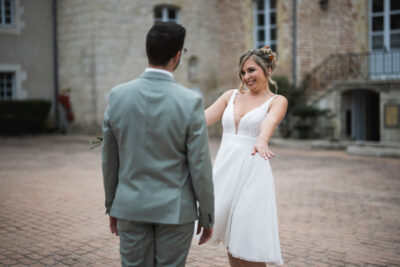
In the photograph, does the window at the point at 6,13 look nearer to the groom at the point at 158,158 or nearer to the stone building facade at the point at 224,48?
the stone building facade at the point at 224,48

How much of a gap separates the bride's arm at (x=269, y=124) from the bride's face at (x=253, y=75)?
0.55 feet

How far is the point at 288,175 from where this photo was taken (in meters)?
8.57

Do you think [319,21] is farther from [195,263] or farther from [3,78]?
[195,263]

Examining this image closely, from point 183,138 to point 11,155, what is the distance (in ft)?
32.0

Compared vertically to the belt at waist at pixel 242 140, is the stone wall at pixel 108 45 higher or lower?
higher

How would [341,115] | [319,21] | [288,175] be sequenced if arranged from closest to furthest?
[288,175]
[341,115]
[319,21]

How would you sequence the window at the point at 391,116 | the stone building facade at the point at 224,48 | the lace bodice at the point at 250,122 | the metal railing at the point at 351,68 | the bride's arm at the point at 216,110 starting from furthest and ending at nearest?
the stone building facade at the point at 224,48, the metal railing at the point at 351,68, the window at the point at 391,116, the bride's arm at the point at 216,110, the lace bodice at the point at 250,122

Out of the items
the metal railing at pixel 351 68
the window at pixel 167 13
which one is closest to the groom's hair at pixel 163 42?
the metal railing at pixel 351 68

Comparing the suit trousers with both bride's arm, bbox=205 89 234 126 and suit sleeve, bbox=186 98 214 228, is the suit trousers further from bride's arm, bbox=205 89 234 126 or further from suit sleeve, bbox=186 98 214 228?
bride's arm, bbox=205 89 234 126

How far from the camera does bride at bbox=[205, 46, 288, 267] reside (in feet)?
9.64

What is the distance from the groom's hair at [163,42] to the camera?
7.06 feet

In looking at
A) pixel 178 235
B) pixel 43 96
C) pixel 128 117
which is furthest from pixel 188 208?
pixel 43 96

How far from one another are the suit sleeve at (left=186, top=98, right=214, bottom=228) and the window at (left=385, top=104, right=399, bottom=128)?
38.1ft

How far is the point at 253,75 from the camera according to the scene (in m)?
3.19
